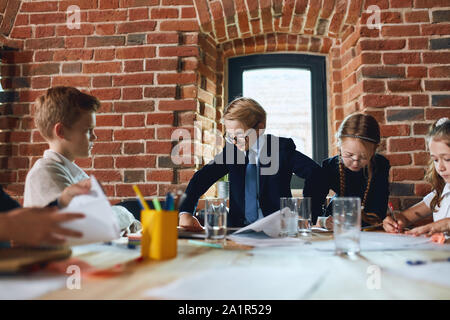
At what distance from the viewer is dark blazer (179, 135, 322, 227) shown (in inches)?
64.6

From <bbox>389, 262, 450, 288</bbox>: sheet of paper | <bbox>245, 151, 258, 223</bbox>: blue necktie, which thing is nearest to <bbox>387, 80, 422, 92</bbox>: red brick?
<bbox>245, 151, 258, 223</bbox>: blue necktie

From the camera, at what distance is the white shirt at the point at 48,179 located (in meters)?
0.98

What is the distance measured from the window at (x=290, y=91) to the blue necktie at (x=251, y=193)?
74 cm

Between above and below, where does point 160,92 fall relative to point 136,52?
below

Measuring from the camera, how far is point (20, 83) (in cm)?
212

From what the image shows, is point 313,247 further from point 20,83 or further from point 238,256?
point 20,83

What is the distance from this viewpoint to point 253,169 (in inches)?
65.2

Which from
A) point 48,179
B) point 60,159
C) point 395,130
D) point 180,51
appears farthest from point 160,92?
point 395,130

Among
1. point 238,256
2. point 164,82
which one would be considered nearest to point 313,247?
point 238,256

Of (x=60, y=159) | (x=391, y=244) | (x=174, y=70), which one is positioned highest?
(x=174, y=70)

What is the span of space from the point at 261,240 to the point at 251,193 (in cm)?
79

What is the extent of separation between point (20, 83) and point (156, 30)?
0.91 meters

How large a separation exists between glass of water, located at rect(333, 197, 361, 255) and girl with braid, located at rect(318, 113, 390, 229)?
825 millimetres

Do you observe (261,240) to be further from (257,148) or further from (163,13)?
(163,13)
